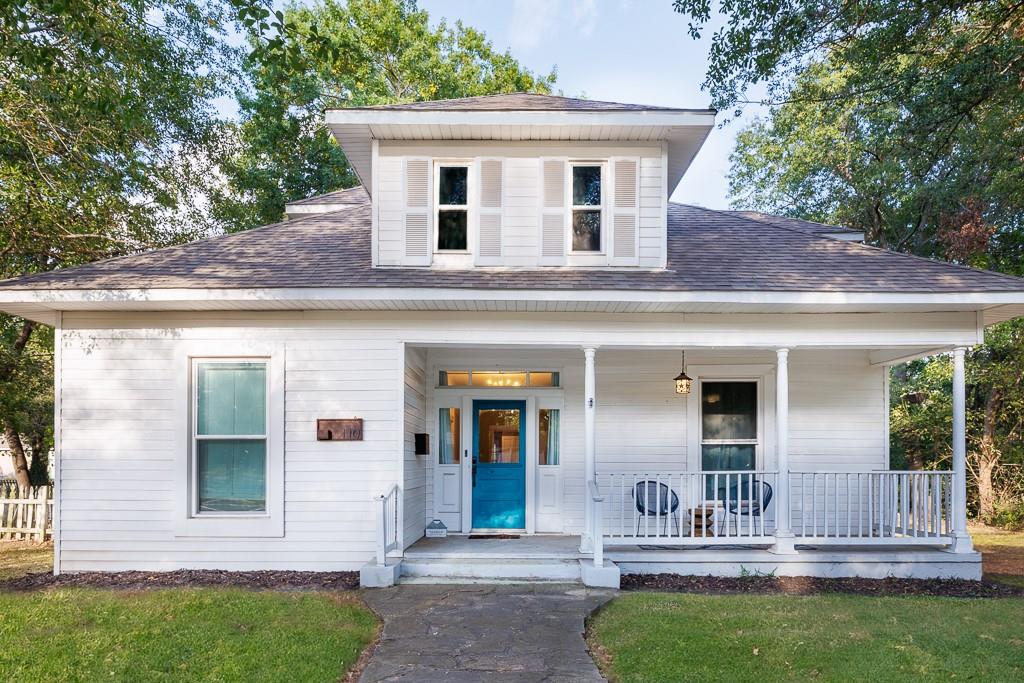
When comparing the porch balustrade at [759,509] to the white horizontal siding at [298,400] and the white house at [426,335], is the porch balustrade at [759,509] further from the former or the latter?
the white horizontal siding at [298,400]

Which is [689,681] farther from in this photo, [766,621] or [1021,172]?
[1021,172]

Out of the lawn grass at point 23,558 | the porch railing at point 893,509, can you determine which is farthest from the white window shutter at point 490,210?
the lawn grass at point 23,558

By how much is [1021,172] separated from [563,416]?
9032mm

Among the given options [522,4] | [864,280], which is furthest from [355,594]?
[522,4]

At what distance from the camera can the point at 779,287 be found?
829 centimetres

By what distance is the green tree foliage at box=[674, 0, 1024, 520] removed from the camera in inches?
388

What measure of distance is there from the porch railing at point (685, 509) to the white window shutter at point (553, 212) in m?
2.65

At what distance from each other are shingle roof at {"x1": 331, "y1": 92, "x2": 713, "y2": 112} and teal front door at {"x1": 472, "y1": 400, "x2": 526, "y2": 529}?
3.82m

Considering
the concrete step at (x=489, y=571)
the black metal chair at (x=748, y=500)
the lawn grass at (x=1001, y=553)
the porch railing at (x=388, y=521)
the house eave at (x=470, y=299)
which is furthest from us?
the lawn grass at (x=1001, y=553)

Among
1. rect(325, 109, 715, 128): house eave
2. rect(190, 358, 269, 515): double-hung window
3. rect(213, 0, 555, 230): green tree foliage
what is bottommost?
rect(190, 358, 269, 515): double-hung window

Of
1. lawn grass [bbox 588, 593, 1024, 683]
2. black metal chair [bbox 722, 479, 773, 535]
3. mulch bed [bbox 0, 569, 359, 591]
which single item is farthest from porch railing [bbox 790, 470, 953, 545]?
mulch bed [bbox 0, 569, 359, 591]

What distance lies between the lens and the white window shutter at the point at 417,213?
29.7ft

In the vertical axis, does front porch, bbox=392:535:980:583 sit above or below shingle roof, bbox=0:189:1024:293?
below

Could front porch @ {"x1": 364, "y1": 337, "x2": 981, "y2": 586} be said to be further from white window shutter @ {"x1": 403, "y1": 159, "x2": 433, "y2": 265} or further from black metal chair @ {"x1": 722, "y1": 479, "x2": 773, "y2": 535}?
white window shutter @ {"x1": 403, "y1": 159, "x2": 433, "y2": 265}
